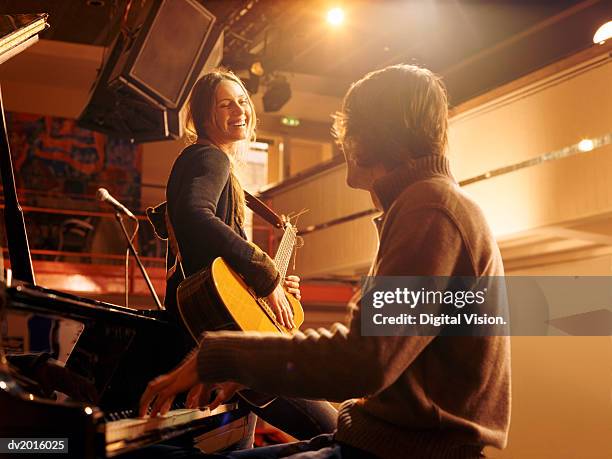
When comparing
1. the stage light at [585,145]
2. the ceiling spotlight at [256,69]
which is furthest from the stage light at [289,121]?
the stage light at [585,145]

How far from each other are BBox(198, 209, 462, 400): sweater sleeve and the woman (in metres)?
0.65

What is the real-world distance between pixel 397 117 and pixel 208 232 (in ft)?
2.26

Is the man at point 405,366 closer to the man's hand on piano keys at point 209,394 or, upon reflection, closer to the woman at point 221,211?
the man's hand on piano keys at point 209,394

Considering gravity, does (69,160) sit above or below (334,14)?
below

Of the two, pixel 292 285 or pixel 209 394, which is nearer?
pixel 209 394

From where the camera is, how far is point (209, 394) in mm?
1566

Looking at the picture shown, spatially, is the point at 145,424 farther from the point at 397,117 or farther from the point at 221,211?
the point at 221,211

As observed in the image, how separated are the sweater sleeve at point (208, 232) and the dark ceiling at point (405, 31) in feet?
20.1

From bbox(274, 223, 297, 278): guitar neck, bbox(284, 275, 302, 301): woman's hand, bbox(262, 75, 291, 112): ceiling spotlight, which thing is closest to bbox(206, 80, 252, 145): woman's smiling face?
bbox(274, 223, 297, 278): guitar neck

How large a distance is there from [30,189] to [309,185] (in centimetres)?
487

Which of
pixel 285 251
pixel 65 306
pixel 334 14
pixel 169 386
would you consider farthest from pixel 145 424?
pixel 334 14

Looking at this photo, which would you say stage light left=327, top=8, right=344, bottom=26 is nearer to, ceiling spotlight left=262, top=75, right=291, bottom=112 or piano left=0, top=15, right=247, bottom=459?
ceiling spotlight left=262, top=75, right=291, bottom=112

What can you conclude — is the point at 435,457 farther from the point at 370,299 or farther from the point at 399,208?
the point at 399,208

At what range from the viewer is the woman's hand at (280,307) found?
194 centimetres
